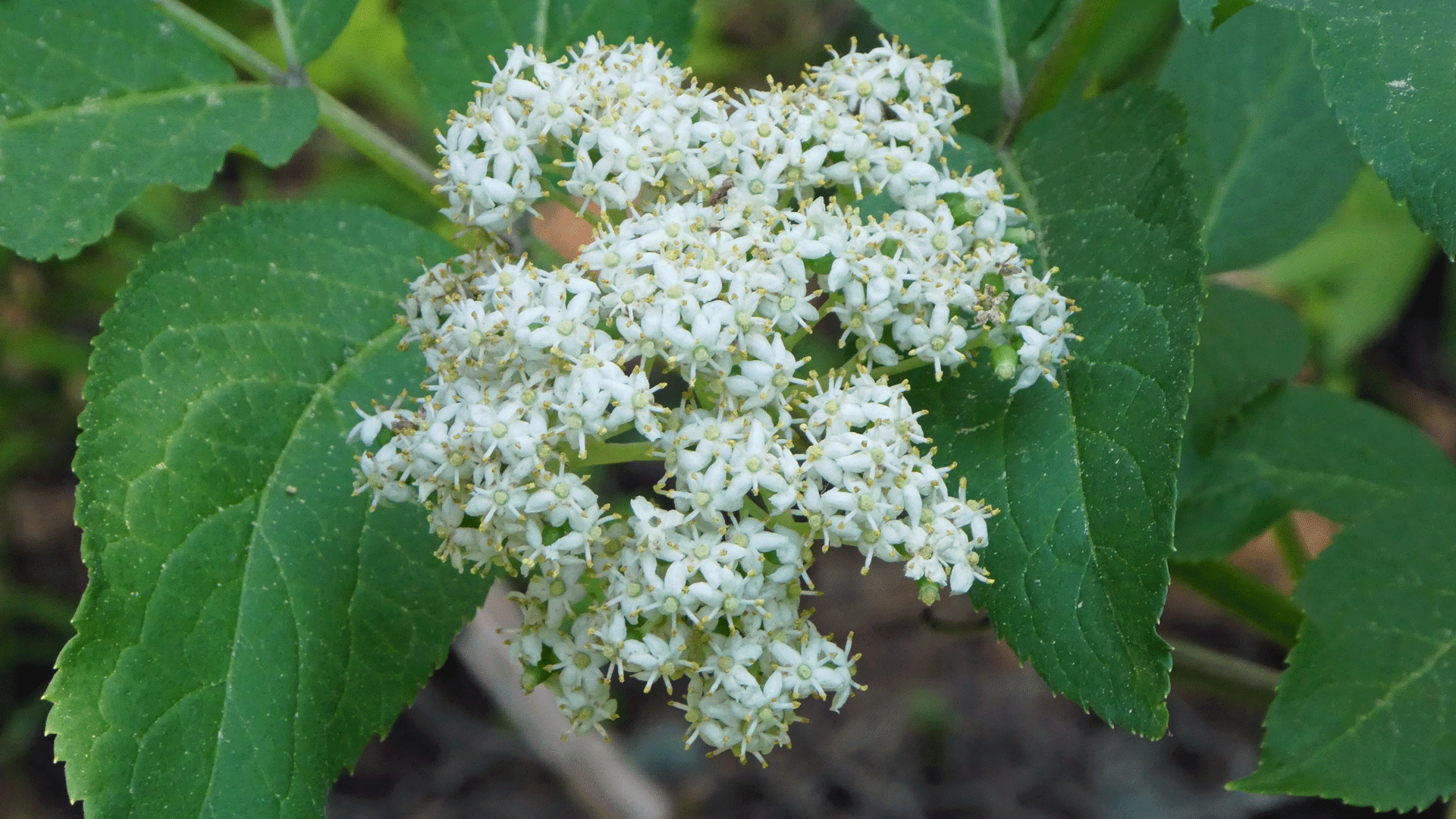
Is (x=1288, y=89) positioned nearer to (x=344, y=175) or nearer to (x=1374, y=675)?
(x=1374, y=675)

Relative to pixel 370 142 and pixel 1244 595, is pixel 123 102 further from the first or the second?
pixel 1244 595

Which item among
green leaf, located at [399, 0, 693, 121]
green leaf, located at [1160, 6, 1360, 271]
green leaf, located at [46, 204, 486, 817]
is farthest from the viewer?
green leaf, located at [1160, 6, 1360, 271]

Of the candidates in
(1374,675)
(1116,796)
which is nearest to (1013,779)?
(1116,796)

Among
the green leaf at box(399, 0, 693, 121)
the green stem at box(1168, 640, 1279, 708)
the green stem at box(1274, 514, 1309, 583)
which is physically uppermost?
the green leaf at box(399, 0, 693, 121)

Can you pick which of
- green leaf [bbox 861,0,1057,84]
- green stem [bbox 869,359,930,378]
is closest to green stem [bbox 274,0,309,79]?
green leaf [bbox 861,0,1057,84]

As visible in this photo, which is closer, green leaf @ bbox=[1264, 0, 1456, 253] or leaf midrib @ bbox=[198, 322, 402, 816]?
green leaf @ bbox=[1264, 0, 1456, 253]

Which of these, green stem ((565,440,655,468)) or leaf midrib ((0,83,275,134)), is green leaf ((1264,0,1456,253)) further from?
leaf midrib ((0,83,275,134))

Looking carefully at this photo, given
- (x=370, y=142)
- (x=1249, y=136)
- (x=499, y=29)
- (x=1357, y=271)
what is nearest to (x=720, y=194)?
(x=499, y=29)
